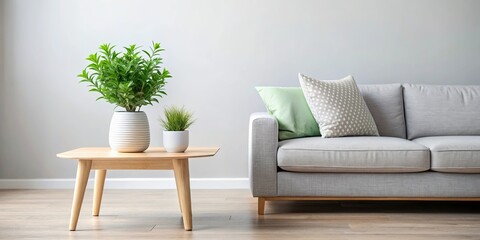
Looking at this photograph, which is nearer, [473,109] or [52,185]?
[473,109]

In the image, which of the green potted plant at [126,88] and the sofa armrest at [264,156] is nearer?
the green potted plant at [126,88]

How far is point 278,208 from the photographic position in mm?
3596

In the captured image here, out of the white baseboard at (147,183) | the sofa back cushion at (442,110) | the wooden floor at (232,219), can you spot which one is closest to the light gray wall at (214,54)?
the white baseboard at (147,183)

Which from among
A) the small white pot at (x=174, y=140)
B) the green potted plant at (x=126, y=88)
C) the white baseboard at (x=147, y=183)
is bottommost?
the white baseboard at (x=147, y=183)

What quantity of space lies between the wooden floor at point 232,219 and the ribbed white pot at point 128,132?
403 mm

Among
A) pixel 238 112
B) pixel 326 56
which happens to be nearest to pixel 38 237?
pixel 238 112

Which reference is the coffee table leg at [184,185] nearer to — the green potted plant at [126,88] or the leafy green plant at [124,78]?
the green potted plant at [126,88]

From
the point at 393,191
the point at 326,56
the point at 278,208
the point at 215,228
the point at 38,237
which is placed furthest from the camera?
the point at 326,56

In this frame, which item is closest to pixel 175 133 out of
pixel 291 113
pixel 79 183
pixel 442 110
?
pixel 79 183

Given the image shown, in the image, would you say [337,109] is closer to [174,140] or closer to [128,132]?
[174,140]

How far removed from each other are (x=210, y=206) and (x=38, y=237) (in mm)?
1151

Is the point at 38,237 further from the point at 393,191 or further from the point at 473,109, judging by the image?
the point at 473,109

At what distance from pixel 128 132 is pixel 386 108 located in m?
1.79

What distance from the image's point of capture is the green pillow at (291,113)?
3727mm
